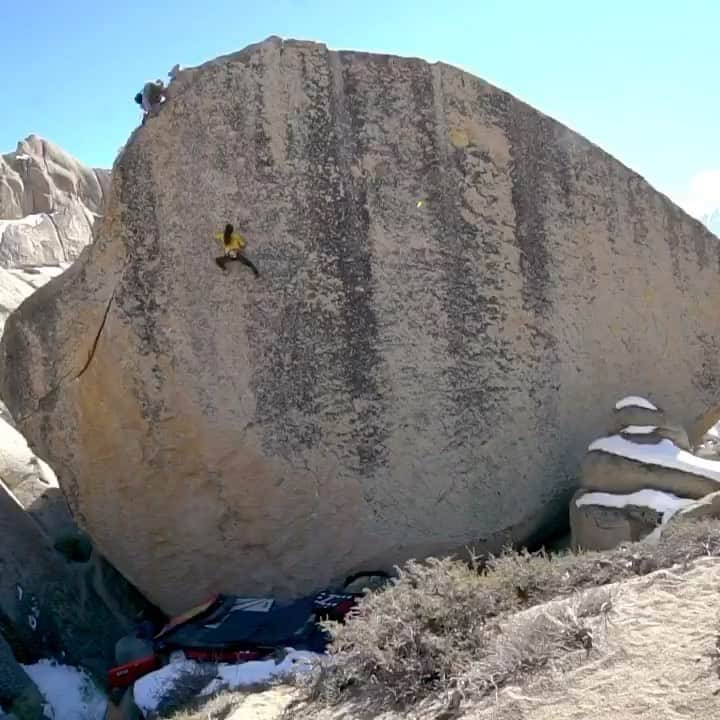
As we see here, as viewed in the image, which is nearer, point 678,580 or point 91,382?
point 678,580

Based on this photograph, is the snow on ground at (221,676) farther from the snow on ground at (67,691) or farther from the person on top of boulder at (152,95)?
the person on top of boulder at (152,95)

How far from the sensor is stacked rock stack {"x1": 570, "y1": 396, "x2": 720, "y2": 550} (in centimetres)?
521

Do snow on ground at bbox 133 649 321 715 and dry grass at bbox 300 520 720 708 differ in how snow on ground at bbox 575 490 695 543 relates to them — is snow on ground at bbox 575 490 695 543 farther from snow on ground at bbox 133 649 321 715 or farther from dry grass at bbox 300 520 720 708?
snow on ground at bbox 133 649 321 715

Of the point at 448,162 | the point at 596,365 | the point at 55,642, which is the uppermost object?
the point at 448,162

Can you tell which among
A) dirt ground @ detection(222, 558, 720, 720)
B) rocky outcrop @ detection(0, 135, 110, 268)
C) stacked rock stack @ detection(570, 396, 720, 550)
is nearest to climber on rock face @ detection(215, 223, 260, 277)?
stacked rock stack @ detection(570, 396, 720, 550)

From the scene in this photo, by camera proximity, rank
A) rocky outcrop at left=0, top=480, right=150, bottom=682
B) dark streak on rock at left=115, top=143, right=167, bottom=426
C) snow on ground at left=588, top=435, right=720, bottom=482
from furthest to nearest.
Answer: rocky outcrop at left=0, top=480, right=150, bottom=682 < dark streak on rock at left=115, top=143, right=167, bottom=426 < snow on ground at left=588, top=435, right=720, bottom=482

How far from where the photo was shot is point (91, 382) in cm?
554

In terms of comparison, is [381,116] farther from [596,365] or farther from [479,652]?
[479,652]

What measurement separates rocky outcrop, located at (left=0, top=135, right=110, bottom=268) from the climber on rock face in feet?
51.5

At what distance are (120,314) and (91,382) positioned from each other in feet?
1.43

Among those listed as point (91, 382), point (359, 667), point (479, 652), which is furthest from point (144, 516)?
point (479, 652)

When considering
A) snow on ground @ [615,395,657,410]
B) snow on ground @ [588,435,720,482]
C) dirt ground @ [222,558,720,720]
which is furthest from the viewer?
snow on ground @ [615,395,657,410]

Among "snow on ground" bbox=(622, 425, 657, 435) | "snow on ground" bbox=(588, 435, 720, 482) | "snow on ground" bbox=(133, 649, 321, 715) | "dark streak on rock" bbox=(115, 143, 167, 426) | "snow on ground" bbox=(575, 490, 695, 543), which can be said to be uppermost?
"dark streak on rock" bbox=(115, 143, 167, 426)

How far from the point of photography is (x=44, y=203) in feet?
85.9
